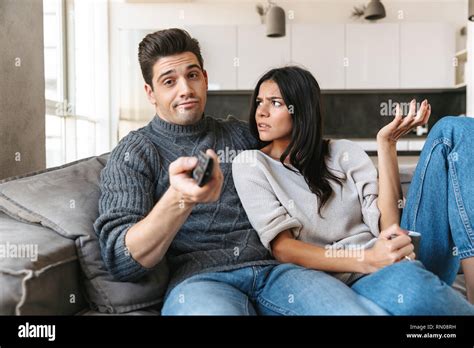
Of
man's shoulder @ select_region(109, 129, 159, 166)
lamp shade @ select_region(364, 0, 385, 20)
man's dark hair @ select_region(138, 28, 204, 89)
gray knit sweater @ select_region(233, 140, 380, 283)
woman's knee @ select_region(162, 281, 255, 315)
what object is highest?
lamp shade @ select_region(364, 0, 385, 20)

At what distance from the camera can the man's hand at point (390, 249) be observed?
0.99 m

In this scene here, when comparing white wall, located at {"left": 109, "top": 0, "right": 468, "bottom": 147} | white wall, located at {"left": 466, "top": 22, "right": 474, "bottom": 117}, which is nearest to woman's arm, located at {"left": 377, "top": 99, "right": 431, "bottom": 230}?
white wall, located at {"left": 466, "top": 22, "right": 474, "bottom": 117}

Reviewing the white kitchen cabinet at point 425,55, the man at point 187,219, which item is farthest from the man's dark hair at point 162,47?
the white kitchen cabinet at point 425,55

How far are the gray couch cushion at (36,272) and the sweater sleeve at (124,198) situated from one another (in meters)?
0.08

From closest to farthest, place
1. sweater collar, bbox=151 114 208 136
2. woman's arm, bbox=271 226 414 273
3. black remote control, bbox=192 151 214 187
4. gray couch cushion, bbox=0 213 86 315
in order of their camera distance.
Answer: black remote control, bbox=192 151 214 187, gray couch cushion, bbox=0 213 86 315, woman's arm, bbox=271 226 414 273, sweater collar, bbox=151 114 208 136

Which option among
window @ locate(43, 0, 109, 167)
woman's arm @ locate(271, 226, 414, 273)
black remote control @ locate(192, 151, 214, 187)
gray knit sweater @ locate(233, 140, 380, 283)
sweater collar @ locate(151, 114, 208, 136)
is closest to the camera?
black remote control @ locate(192, 151, 214, 187)

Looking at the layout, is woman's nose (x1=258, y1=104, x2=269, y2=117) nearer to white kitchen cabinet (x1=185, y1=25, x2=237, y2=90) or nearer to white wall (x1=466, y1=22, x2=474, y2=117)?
white wall (x1=466, y1=22, x2=474, y2=117)

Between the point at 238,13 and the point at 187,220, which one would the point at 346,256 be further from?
the point at 238,13

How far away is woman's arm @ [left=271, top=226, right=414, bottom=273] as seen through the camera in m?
0.99

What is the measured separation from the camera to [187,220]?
113cm

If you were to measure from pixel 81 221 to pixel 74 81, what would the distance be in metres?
1.86

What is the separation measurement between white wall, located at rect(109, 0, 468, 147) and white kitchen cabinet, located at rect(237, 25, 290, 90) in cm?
21

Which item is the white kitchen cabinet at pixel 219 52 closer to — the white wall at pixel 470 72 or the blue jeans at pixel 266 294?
the white wall at pixel 470 72
